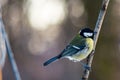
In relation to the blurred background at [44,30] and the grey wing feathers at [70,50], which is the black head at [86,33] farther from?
the blurred background at [44,30]

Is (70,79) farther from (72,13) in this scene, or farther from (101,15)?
(101,15)

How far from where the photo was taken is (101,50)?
18.8 feet

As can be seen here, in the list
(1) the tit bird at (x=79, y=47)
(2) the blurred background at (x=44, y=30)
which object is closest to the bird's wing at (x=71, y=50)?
(1) the tit bird at (x=79, y=47)

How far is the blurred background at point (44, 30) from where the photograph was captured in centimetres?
802

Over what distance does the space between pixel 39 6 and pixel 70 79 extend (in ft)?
10.6

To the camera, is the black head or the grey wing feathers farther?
the grey wing feathers

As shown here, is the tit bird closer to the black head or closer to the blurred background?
the black head

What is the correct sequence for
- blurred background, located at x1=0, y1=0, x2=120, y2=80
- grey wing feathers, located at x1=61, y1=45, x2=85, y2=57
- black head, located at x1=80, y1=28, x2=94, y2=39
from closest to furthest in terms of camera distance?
black head, located at x1=80, y1=28, x2=94, y2=39 → grey wing feathers, located at x1=61, y1=45, x2=85, y2=57 → blurred background, located at x1=0, y1=0, x2=120, y2=80

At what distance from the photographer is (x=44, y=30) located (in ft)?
41.2

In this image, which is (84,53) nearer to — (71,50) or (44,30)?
(71,50)

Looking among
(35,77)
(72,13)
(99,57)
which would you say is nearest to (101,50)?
(99,57)

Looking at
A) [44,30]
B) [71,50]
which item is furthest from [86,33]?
[44,30]

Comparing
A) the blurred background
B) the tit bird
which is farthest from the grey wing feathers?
the blurred background

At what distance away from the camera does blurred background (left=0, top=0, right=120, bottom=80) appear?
26.3ft
